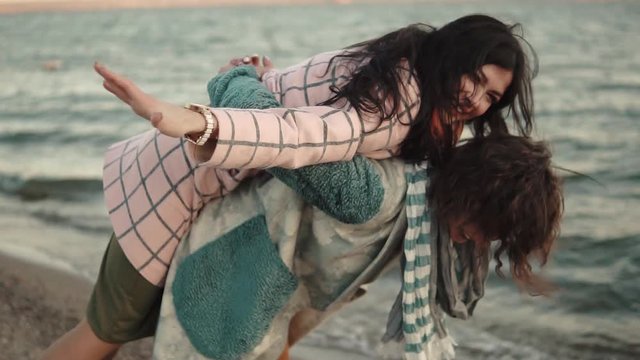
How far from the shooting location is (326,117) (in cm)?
171

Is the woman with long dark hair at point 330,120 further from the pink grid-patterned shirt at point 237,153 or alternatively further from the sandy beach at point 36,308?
the sandy beach at point 36,308

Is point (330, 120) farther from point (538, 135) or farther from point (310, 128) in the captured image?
point (538, 135)

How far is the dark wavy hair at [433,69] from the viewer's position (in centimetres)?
182

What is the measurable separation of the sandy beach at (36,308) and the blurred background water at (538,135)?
26 cm

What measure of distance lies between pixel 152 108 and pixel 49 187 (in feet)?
18.4

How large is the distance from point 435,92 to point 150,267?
898 millimetres

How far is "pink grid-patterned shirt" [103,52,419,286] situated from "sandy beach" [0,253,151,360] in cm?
111

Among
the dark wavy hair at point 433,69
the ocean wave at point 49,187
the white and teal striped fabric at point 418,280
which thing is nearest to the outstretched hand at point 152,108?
the dark wavy hair at point 433,69

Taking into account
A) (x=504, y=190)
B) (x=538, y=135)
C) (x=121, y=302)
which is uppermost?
(x=504, y=190)

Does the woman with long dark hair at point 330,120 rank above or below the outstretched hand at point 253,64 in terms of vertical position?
below

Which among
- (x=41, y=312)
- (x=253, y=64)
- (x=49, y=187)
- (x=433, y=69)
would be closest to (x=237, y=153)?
(x=433, y=69)

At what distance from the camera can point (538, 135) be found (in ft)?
23.1

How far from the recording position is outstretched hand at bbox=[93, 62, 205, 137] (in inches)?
56.4

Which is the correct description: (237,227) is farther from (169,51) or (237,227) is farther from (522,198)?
(169,51)
